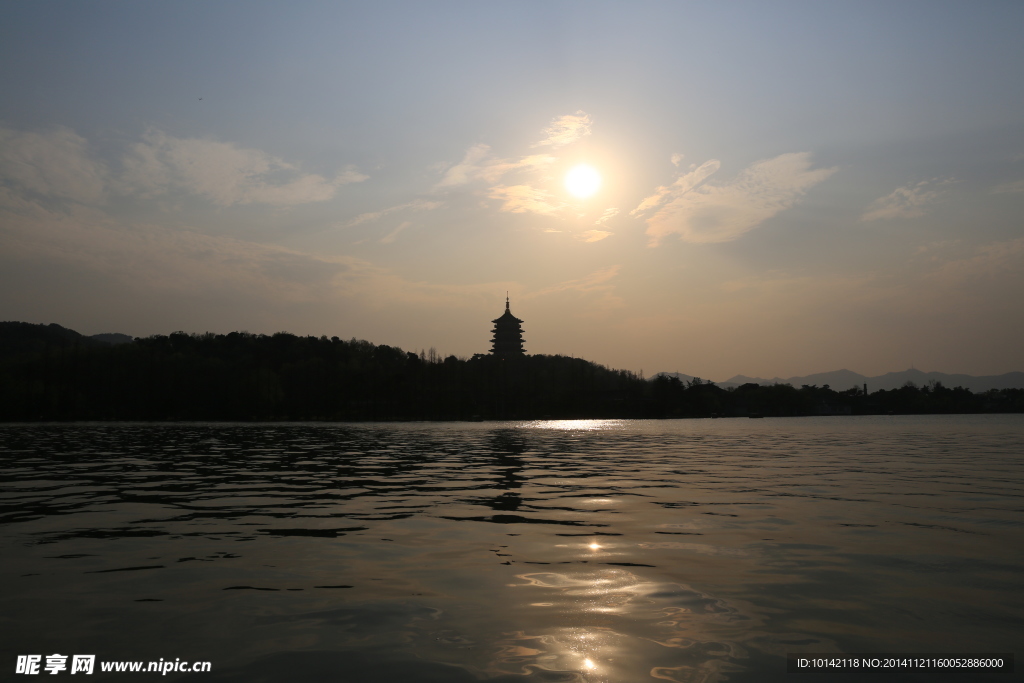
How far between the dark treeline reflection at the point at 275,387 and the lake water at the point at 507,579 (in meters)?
121

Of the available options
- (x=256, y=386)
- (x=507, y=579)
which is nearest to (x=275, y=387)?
(x=256, y=386)

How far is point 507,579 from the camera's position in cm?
816

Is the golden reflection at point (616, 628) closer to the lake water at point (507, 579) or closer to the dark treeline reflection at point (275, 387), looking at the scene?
the lake water at point (507, 579)

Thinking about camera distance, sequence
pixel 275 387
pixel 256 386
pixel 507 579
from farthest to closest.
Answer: pixel 275 387
pixel 256 386
pixel 507 579

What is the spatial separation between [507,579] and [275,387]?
138102mm

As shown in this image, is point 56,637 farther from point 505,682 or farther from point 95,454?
point 95,454

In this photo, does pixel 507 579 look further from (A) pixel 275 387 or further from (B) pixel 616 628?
(A) pixel 275 387

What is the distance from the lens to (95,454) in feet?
110

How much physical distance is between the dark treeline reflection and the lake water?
120863mm

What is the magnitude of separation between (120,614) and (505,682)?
13.7 feet

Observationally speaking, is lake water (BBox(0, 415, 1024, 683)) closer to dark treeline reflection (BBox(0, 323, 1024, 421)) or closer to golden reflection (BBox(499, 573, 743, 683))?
golden reflection (BBox(499, 573, 743, 683))

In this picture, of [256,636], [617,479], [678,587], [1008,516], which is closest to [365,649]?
[256,636]

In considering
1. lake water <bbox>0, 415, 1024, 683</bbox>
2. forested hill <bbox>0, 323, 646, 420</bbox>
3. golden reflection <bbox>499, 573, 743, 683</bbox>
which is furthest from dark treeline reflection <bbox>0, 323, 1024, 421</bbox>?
golden reflection <bbox>499, 573, 743, 683</bbox>

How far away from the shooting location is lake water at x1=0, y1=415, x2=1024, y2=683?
5.69 meters
